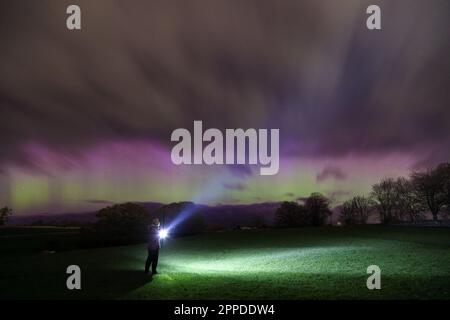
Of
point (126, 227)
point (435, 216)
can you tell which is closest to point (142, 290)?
point (126, 227)

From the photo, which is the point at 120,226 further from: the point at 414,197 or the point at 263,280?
the point at 414,197

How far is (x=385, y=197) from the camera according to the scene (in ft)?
323

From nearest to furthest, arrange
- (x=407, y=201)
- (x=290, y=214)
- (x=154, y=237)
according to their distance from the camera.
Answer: (x=154, y=237) < (x=407, y=201) < (x=290, y=214)

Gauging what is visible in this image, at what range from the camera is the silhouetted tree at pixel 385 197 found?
95.6 meters

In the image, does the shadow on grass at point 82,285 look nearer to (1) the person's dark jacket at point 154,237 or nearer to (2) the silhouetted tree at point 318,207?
(1) the person's dark jacket at point 154,237

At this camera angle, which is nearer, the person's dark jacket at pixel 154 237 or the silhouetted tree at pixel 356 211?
the person's dark jacket at pixel 154 237

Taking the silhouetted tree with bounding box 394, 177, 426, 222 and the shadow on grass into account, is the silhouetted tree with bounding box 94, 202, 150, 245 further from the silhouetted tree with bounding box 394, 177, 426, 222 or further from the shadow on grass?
the silhouetted tree with bounding box 394, 177, 426, 222

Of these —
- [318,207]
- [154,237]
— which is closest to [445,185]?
[318,207]

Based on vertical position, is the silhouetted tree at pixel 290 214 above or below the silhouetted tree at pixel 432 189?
below

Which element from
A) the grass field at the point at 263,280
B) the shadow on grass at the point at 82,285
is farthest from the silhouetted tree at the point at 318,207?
the shadow on grass at the point at 82,285

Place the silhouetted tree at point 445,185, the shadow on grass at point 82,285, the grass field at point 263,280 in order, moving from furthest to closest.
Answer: the silhouetted tree at point 445,185 → the shadow on grass at point 82,285 → the grass field at point 263,280
